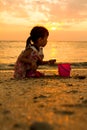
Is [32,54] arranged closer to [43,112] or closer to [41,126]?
[43,112]

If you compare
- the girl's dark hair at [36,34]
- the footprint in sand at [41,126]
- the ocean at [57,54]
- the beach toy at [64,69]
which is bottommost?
the ocean at [57,54]

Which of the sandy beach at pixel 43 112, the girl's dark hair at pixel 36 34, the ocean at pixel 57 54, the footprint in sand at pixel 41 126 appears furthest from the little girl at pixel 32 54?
the ocean at pixel 57 54

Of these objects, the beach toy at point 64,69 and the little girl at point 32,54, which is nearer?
the little girl at point 32,54

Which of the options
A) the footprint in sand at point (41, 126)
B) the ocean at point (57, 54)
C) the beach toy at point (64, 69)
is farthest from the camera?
the ocean at point (57, 54)

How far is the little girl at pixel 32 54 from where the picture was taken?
Result: 688 cm

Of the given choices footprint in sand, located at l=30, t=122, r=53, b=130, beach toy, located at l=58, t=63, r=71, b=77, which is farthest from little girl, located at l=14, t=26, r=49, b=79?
footprint in sand, located at l=30, t=122, r=53, b=130

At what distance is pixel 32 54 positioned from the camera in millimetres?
6902

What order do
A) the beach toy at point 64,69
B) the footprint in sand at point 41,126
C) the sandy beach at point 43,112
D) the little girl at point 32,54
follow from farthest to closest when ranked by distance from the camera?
the beach toy at point 64,69 < the little girl at point 32,54 < the sandy beach at point 43,112 < the footprint in sand at point 41,126

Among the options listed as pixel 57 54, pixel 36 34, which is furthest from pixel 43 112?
pixel 57 54

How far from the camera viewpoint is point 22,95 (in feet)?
14.1

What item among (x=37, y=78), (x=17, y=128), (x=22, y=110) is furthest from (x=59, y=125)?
(x=37, y=78)

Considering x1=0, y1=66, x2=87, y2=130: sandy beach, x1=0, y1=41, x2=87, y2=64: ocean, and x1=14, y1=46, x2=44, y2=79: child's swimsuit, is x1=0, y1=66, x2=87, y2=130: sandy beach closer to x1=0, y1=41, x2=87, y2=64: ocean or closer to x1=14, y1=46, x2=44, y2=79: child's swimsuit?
x1=14, y1=46, x2=44, y2=79: child's swimsuit

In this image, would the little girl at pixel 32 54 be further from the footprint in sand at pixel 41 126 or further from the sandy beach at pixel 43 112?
the footprint in sand at pixel 41 126

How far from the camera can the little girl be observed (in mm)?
6883
